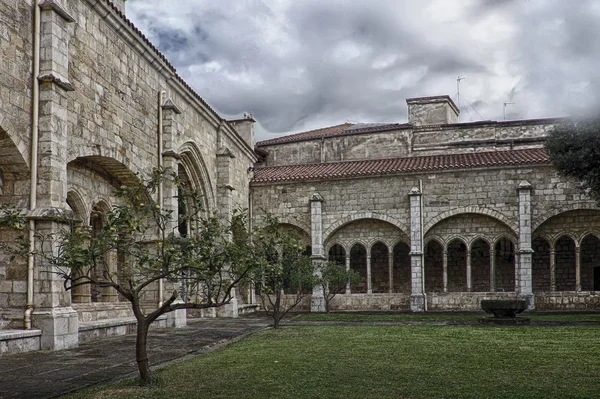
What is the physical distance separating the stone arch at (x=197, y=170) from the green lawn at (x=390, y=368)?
7.59m

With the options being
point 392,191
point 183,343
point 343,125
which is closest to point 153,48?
point 183,343

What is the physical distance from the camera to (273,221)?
9273 millimetres

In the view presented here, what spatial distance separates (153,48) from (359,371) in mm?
10193

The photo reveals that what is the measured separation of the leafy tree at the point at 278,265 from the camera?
8391mm

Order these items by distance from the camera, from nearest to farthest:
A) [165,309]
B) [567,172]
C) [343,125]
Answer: [165,309]
[567,172]
[343,125]

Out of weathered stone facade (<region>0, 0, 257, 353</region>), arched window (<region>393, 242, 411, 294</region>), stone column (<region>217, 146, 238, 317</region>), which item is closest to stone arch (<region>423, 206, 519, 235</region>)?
arched window (<region>393, 242, 411, 294</region>)

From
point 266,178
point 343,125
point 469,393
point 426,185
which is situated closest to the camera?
point 469,393

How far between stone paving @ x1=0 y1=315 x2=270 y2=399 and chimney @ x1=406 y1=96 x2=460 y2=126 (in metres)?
19.9

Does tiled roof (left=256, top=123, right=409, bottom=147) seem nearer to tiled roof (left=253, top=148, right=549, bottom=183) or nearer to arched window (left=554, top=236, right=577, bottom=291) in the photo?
tiled roof (left=253, top=148, right=549, bottom=183)

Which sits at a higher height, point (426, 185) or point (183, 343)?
point (426, 185)

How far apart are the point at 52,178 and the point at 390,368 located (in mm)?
6074

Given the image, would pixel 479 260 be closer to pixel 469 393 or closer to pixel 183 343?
pixel 183 343

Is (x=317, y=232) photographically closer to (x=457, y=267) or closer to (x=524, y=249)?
(x=457, y=267)

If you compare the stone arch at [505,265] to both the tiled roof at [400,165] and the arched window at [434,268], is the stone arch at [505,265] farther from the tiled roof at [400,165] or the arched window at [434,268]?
the tiled roof at [400,165]
